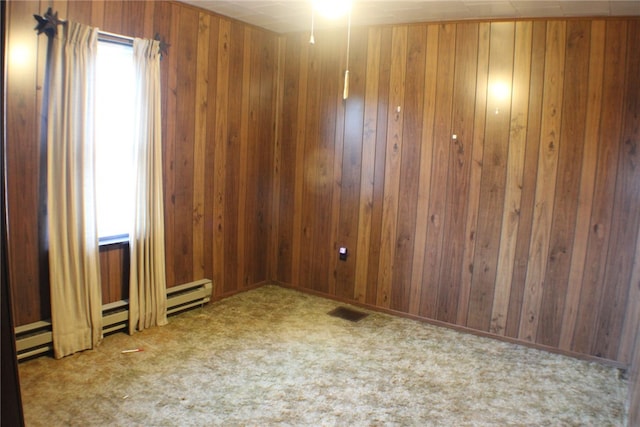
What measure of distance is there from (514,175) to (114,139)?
2892mm

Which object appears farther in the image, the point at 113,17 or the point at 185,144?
the point at 185,144

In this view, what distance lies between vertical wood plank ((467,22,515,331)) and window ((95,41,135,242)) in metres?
2.60

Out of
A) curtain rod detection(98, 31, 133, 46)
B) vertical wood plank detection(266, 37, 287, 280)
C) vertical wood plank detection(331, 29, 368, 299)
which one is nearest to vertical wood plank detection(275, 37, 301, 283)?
vertical wood plank detection(266, 37, 287, 280)

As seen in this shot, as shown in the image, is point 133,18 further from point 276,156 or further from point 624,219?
point 624,219

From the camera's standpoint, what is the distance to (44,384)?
2.70 m

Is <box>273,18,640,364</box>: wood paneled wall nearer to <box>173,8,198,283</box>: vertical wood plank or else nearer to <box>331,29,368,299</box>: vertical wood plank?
<box>331,29,368,299</box>: vertical wood plank

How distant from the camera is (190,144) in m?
3.85

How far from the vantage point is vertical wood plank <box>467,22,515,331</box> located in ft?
11.6

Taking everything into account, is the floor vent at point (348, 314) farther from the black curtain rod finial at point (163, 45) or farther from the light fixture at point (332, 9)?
the black curtain rod finial at point (163, 45)

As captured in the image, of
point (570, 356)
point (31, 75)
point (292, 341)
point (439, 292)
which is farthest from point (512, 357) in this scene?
point (31, 75)

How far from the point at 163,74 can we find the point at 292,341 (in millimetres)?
2184

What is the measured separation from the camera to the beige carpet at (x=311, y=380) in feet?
8.34

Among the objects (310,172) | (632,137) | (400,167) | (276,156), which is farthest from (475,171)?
(276,156)

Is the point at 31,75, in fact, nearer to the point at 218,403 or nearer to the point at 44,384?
the point at 44,384
